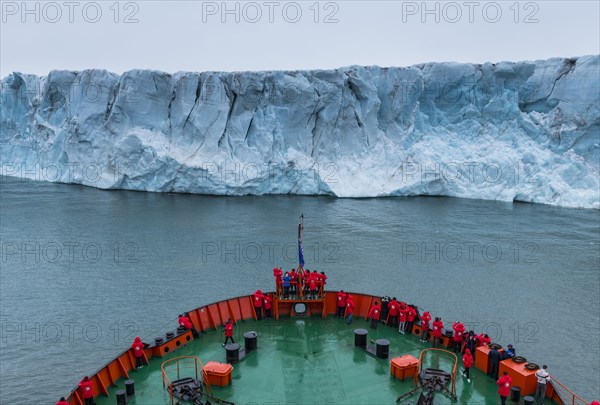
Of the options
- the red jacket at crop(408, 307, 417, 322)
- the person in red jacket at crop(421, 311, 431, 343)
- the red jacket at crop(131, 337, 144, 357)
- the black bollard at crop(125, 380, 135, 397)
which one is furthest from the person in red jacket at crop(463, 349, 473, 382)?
the red jacket at crop(131, 337, 144, 357)

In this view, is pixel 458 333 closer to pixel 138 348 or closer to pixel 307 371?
pixel 307 371

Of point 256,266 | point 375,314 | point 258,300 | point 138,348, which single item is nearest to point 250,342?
point 258,300

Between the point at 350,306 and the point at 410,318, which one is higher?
the point at 350,306

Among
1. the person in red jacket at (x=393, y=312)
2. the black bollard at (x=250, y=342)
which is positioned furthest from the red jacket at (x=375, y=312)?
the black bollard at (x=250, y=342)

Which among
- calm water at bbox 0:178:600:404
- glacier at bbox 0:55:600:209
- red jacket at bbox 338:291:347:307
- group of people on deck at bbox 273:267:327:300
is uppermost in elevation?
glacier at bbox 0:55:600:209

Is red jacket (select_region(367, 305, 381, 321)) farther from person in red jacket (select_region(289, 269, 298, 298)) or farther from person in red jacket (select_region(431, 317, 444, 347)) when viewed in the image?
person in red jacket (select_region(289, 269, 298, 298))

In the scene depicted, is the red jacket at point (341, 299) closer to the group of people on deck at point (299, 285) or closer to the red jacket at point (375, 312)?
the group of people on deck at point (299, 285)
